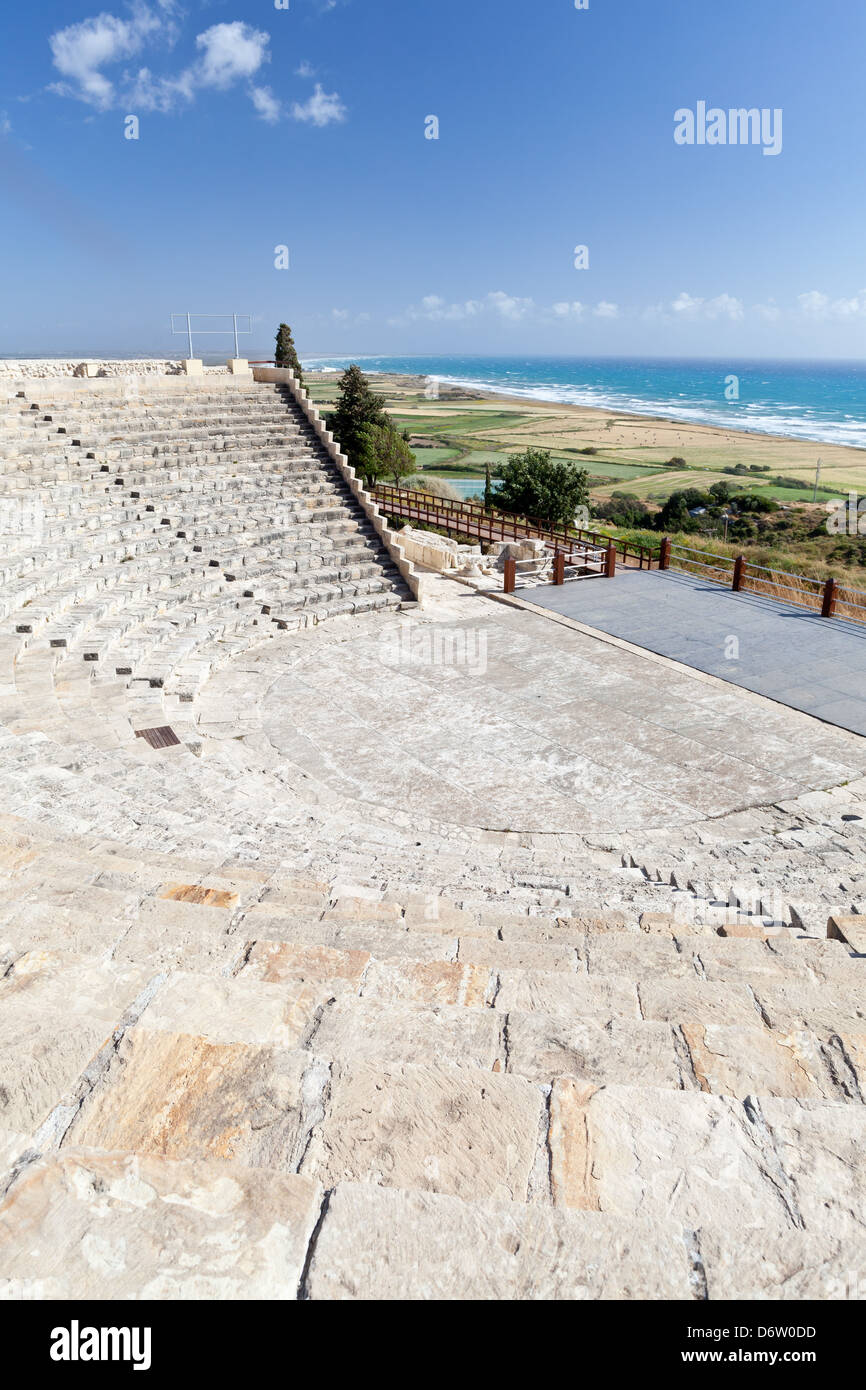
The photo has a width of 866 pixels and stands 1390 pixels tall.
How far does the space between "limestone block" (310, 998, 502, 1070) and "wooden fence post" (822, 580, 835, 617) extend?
13778mm

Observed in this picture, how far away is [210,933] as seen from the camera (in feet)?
15.4

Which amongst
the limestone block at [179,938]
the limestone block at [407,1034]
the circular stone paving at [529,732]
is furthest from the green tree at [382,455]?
the limestone block at [407,1034]

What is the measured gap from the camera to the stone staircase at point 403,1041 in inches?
87.0

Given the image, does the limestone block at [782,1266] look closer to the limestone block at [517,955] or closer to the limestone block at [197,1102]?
the limestone block at [197,1102]

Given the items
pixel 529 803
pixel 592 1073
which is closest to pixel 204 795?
pixel 529 803

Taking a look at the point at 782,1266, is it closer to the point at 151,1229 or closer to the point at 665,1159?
the point at 665,1159

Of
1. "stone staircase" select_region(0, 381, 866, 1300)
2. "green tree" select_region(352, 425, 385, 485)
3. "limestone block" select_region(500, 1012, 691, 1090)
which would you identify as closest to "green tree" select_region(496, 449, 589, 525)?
"green tree" select_region(352, 425, 385, 485)

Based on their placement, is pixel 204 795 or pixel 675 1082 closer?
pixel 675 1082

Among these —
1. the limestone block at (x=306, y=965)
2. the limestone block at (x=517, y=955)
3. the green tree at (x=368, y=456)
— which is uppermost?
the green tree at (x=368, y=456)

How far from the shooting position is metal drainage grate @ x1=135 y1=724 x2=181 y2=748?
391 inches

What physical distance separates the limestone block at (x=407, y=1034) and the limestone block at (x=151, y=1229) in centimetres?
78

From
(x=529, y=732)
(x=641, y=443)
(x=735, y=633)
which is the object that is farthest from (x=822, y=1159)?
(x=641, y=443)
